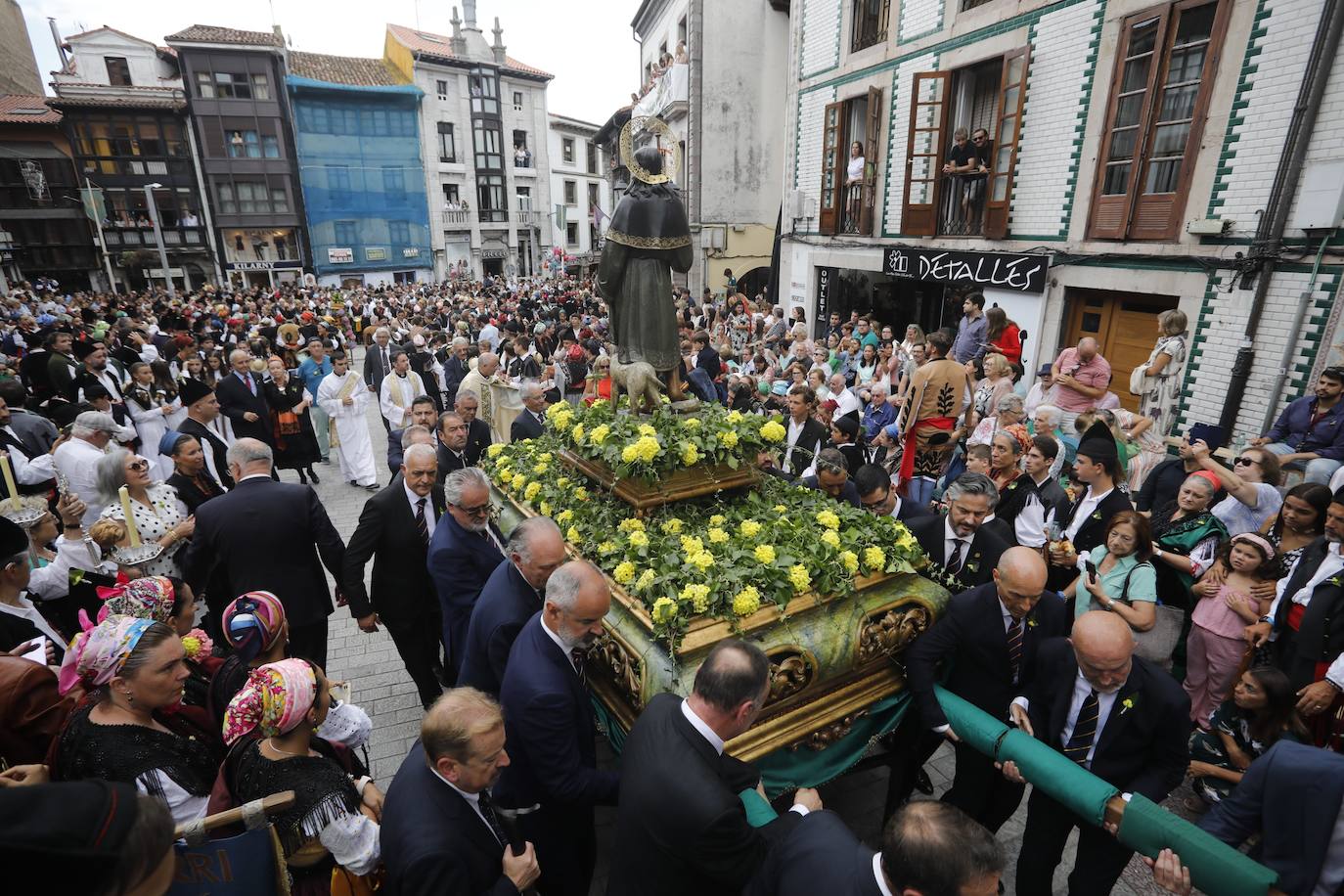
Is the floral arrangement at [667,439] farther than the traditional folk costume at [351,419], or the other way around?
the traditional folk costume at [351,419]

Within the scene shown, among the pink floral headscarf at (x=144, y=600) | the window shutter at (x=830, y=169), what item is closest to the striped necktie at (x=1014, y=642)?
the pink floral headscarf at (x=144, y=600)

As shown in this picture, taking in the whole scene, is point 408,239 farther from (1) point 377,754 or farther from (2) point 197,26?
(1) point 377,754

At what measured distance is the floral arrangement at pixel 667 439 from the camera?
3896 millimetres

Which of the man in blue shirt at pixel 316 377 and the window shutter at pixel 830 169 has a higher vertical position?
the window shutter at pixel 830 169

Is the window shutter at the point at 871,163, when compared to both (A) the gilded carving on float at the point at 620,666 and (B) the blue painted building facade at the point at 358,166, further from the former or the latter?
(B) the blue painted building facade at the point at 358,166

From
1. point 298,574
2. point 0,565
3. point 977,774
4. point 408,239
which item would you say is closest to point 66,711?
point 0,565

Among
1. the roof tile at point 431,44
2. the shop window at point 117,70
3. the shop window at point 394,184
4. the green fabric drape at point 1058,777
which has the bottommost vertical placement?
the green fabric drape at point 1058,777

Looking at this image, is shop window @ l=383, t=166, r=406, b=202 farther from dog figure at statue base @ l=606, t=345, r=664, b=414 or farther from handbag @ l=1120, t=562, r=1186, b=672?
handbag @ l=1120, t=562, r=1186, b=672

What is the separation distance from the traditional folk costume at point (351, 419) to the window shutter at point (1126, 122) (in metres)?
11.4

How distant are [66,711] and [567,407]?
3.25m

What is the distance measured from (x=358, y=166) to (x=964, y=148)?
38.6 metres

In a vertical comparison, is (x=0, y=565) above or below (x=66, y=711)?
above

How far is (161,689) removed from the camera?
2.46 meters

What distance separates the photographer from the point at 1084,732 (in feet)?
9.66
